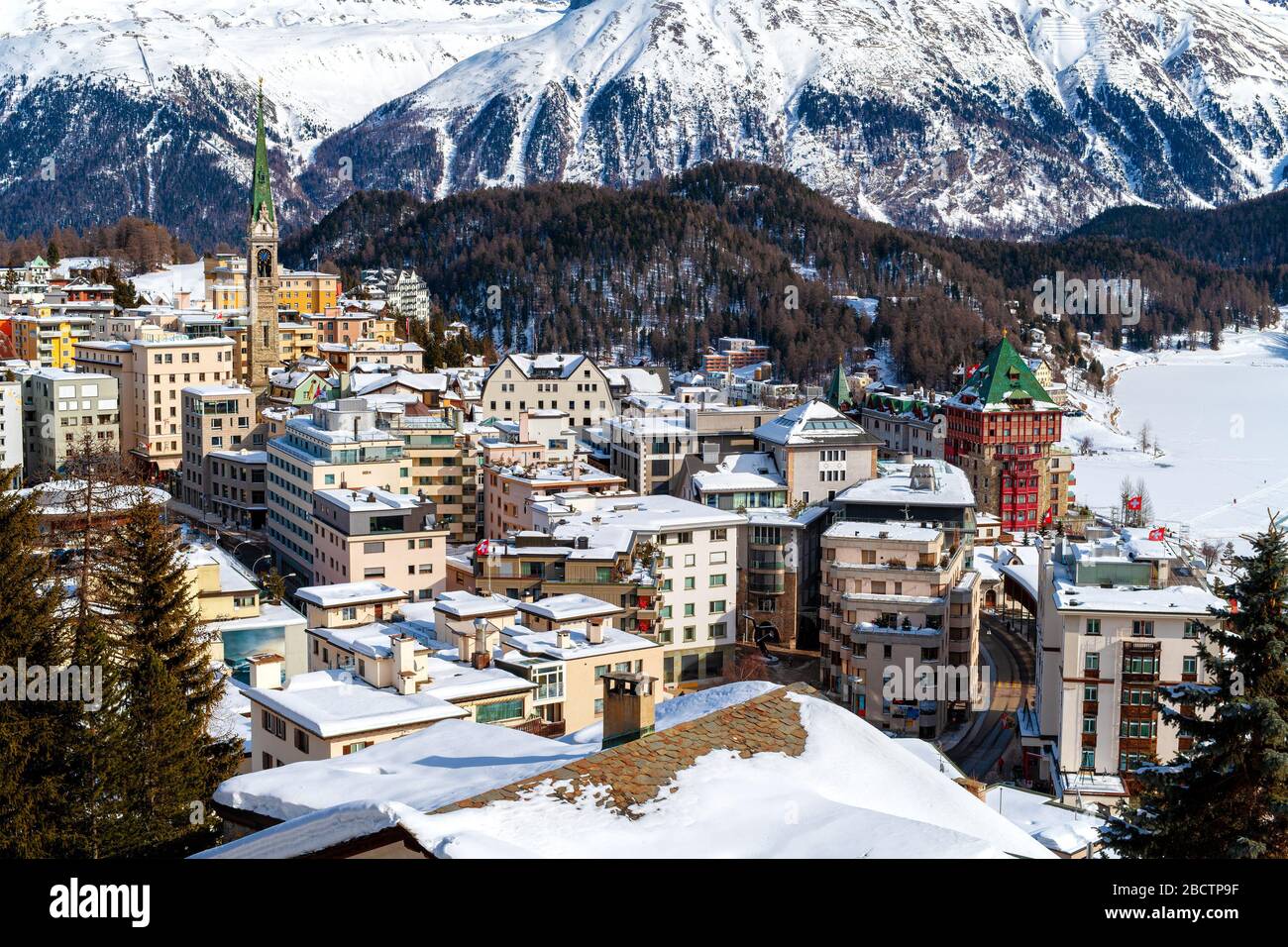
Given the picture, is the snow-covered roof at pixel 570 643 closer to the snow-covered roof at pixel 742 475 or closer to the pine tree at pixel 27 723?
the pine tree at pixel 27 723

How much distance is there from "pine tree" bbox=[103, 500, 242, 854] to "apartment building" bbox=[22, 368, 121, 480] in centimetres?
5003

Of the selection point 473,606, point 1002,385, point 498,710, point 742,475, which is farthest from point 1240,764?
point 1002,385

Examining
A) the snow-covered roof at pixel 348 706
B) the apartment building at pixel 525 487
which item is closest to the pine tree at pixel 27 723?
the snow-covered roof at pixel 348 706

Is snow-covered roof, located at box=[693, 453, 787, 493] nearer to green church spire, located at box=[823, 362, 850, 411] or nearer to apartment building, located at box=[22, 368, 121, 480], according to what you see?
apartment building, located at box=[22, 368, 121, 480]

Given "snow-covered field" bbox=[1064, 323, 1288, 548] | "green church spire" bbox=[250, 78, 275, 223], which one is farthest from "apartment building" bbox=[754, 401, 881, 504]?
"green church spire" bbox=[250, 78, 275, 223]

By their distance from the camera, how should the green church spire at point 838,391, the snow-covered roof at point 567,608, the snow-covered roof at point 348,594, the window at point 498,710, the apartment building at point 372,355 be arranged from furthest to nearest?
the green church spire at point 838,391
the apartment building at point 372,355
the snow-covered roof at point 567,608
the snow-covered roof at point 348,594
the window at point 498,710

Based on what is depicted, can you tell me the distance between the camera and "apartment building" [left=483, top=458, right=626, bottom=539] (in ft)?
201

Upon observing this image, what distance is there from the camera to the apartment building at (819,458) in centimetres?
7006

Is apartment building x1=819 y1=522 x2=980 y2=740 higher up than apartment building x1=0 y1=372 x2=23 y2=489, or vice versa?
apartment building x1=0 y1=372 x2=23 y2=489

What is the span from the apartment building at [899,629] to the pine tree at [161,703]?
22962mm

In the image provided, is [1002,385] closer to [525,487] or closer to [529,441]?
[529,441]

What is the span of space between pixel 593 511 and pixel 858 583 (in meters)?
12.2

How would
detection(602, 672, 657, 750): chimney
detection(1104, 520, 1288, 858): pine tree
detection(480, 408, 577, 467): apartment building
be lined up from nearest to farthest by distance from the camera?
detection(602, 672, 657, 750): chimney < detection(1104, 520, 1288, 858): pine tree < detection(480, 408, 577, 467): apartment building
